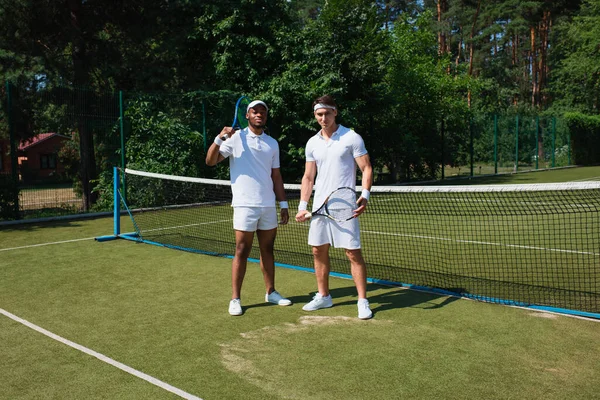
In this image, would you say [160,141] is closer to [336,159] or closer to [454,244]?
[454,244]

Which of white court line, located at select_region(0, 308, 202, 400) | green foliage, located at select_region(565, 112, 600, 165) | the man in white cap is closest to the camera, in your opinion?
white court line, located at select_region(0, 308, 202, 400)

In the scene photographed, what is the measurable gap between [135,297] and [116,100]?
10.2m

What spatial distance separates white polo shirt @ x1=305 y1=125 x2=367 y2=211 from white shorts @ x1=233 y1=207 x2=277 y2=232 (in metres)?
0.48

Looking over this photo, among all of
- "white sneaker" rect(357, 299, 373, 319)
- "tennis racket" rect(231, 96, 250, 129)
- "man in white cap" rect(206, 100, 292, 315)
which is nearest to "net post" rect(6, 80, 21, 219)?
"tennis racket" rect(231, 96, 250, 129)

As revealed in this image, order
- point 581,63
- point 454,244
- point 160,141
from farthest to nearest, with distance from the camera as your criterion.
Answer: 1. point 581,63
2. point 160,141
3. point 454,244

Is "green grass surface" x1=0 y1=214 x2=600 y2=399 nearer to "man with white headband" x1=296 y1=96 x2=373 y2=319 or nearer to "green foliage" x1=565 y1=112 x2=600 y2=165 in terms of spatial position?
"man with white headband" x1=296 y1=96 x2=373 y2=319

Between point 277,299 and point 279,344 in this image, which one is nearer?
point 279,344

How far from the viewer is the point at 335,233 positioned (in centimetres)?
551

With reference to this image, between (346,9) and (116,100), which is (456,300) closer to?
(116,100)

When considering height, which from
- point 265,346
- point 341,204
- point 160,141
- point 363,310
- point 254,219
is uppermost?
point 160,141

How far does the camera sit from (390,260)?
8.43 m

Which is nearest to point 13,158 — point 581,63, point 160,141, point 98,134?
point 98,134

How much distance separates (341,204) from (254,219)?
0.87 m

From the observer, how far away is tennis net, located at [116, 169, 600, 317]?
638 cm
